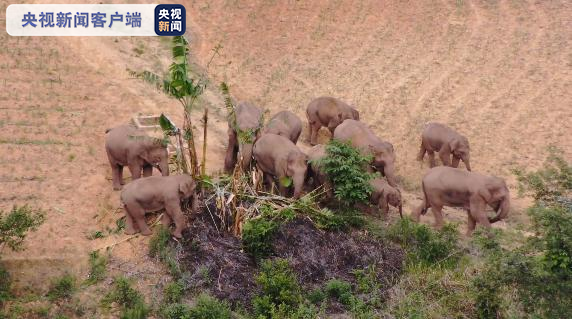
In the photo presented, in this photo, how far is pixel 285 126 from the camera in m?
14.8

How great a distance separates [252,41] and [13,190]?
34.4 feet

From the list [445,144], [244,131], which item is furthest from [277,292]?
[445,144]

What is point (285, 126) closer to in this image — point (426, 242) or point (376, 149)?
point (376, 149)

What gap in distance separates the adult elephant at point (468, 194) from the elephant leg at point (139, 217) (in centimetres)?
515

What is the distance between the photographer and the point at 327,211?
1216cm

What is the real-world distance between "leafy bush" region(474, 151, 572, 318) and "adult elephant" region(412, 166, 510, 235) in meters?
2.32

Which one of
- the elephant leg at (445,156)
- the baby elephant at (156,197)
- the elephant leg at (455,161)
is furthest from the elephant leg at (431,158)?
the baby elephant at (156,197)

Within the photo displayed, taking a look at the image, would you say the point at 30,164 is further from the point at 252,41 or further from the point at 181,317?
the point at 252,41

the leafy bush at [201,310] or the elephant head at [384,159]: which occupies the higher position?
the elephant head at [384,159]

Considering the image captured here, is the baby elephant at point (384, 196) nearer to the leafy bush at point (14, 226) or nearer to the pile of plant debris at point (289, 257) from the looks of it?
the pile of plant debris at point (289, 257)

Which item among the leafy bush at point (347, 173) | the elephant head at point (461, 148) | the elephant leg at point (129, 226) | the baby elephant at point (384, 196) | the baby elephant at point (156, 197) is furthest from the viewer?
the elephant head at point (461, 148)

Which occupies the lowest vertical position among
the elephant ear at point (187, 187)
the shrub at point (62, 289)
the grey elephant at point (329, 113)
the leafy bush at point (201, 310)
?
the shrub at point (62, 289)

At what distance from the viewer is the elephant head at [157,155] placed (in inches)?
510

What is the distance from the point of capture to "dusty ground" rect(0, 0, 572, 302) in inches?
517
